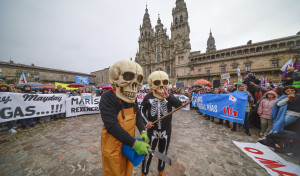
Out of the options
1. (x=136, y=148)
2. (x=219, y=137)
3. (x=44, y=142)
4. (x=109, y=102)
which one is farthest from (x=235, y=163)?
(x=44, y=142)

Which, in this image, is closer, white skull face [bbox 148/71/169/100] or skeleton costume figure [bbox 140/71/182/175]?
skeleton costume figure [bbox 140/71/182/175]

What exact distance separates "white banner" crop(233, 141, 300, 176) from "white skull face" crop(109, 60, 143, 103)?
347cm

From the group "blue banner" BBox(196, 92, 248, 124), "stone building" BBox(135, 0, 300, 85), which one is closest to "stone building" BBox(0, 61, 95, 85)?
"stone building" BBox(135, 0, 300, 85)

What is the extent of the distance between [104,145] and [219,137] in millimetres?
4227

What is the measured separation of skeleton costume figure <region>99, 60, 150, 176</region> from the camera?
118 cm

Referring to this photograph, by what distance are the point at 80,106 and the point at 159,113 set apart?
258 inches

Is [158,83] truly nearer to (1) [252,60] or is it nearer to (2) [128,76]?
(2) [128,76]

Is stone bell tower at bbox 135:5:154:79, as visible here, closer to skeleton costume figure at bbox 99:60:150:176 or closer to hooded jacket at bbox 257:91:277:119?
hooded jacket at bbox 257:91:277:119

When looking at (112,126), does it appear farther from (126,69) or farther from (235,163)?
(235,163)

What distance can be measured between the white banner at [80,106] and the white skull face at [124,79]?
6.52 metres

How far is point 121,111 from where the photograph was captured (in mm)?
1392

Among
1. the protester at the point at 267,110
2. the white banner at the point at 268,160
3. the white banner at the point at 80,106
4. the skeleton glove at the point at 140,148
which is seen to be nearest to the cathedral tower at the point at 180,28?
the protester at the point at 267,110

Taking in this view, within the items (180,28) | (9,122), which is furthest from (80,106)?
(180,28)

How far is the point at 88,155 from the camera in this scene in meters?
2.76
